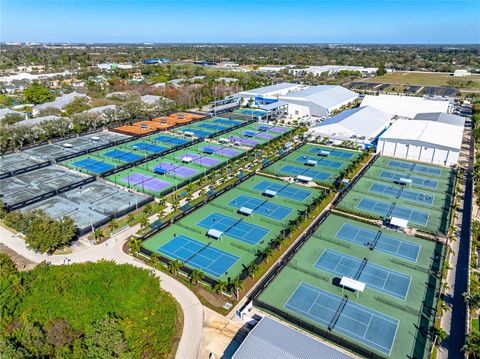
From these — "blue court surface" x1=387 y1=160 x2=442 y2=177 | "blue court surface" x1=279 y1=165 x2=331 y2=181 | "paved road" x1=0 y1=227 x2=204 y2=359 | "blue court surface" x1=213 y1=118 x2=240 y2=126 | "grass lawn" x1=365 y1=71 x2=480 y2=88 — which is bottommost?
"paved road" x1=0 y1=227 x2=204 y2=359

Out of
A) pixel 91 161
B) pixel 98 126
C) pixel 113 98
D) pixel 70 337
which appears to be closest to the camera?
pixel 70 337

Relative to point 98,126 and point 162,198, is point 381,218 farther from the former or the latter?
point 98,126

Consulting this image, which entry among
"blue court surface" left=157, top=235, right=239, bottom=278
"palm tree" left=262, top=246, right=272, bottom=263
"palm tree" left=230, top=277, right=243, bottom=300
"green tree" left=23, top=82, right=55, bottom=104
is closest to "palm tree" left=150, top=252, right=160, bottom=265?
"blue court surface" left=157, top=235, right=239, bottom=278

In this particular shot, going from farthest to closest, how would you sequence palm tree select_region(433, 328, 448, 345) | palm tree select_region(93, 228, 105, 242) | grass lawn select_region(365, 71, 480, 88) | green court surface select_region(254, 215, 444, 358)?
grass lawn select_region(365, 71, 480, 88) → palm tree select_region(93, 228, 105, 242) → green court surface select_region(254, 215, 444, 358) → palm tree select_region(433, 328, 448, 345)

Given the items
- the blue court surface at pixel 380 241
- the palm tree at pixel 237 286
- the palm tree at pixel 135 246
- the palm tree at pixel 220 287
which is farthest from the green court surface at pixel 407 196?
the palm tree at pixel 135 246

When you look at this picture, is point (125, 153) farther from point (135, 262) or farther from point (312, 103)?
point (312, 103)

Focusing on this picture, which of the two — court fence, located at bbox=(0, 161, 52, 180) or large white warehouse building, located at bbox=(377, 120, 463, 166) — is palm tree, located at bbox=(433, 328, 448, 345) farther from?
court fence, located at bbox=(0, 161, 52, 180)

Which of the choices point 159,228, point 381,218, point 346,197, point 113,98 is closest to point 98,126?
point 113,98
